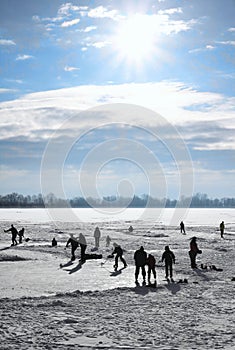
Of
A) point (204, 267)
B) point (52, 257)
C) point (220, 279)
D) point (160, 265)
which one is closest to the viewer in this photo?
point (220, 279)

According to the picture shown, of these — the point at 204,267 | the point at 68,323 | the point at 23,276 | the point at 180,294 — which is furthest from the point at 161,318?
the point at 204,267

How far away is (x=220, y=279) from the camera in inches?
668

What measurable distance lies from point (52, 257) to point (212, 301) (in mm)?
12794

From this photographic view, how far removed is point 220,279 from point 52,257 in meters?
10.3

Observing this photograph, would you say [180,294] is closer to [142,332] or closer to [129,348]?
[142,332]

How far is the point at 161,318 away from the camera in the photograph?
1077 centimetres

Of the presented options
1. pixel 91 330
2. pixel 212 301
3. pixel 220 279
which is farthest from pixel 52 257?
pixel 91 330

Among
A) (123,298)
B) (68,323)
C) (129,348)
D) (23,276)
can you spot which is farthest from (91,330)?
(23,276)

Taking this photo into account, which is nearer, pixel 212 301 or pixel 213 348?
pixel 213 348

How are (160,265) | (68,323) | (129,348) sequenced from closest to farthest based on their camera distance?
(129,348) < (68,323) < (160,265)

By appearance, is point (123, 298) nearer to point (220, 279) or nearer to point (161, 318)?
point (161, 318)

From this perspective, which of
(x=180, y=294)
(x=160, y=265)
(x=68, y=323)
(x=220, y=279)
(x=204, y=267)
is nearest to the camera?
(x=68, y=323)

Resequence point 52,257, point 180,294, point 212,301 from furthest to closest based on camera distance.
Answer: point 52,257 → point 180,294 → point 212,301

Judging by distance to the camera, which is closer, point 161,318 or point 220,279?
point 161,318
